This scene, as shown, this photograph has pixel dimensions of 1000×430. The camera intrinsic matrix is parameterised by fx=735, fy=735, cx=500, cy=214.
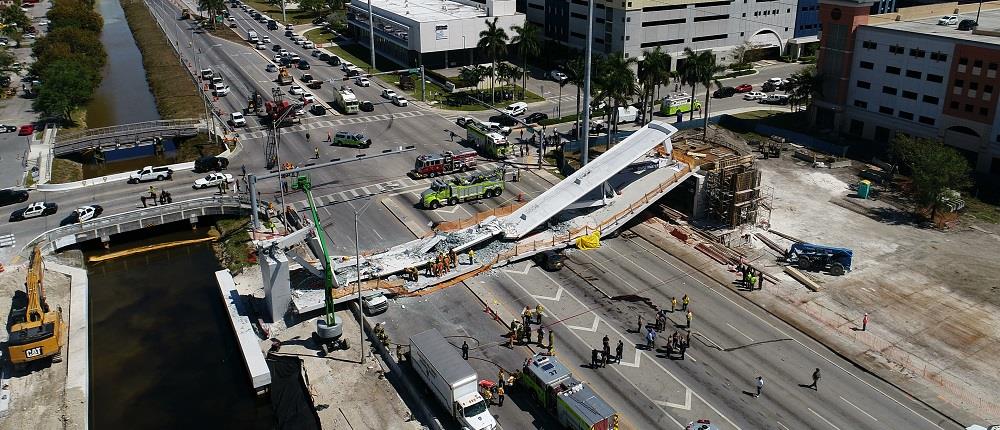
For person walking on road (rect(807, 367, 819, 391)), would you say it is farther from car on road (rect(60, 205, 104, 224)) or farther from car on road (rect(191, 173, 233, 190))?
car on road (rect(60, 205, 104, 224))

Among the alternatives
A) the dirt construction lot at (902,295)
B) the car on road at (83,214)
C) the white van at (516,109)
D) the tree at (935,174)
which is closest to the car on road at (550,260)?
the dirt construction lot at (902,295)

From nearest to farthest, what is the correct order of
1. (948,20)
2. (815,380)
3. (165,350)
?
(815,380), (165,350), (948,20)

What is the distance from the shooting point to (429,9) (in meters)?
146

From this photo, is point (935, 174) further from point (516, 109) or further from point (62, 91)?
point (62, 91)

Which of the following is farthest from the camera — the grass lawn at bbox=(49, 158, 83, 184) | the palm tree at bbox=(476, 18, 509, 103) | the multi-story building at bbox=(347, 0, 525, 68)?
the multi-story building at bbox=(347, 0, 525, 68)

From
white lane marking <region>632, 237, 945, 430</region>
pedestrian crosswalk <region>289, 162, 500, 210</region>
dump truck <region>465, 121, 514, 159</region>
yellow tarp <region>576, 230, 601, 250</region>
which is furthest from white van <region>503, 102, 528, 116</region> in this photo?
white lane marking <region>632, 237, 945, 430</region>

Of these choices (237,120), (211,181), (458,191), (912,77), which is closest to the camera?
(458,191)

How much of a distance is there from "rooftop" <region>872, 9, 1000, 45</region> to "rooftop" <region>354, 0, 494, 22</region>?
70.8 meters

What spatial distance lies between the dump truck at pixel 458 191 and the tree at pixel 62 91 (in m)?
59.4

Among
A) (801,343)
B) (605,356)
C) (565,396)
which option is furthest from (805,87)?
(565,396)

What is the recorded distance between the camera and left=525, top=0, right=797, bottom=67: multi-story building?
12369 cm

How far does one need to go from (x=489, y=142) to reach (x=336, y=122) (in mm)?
28227

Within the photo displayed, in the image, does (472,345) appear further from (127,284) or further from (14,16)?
(14,16)

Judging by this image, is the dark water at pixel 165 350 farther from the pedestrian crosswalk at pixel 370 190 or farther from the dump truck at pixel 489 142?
the dump truck at pixel 489 142
